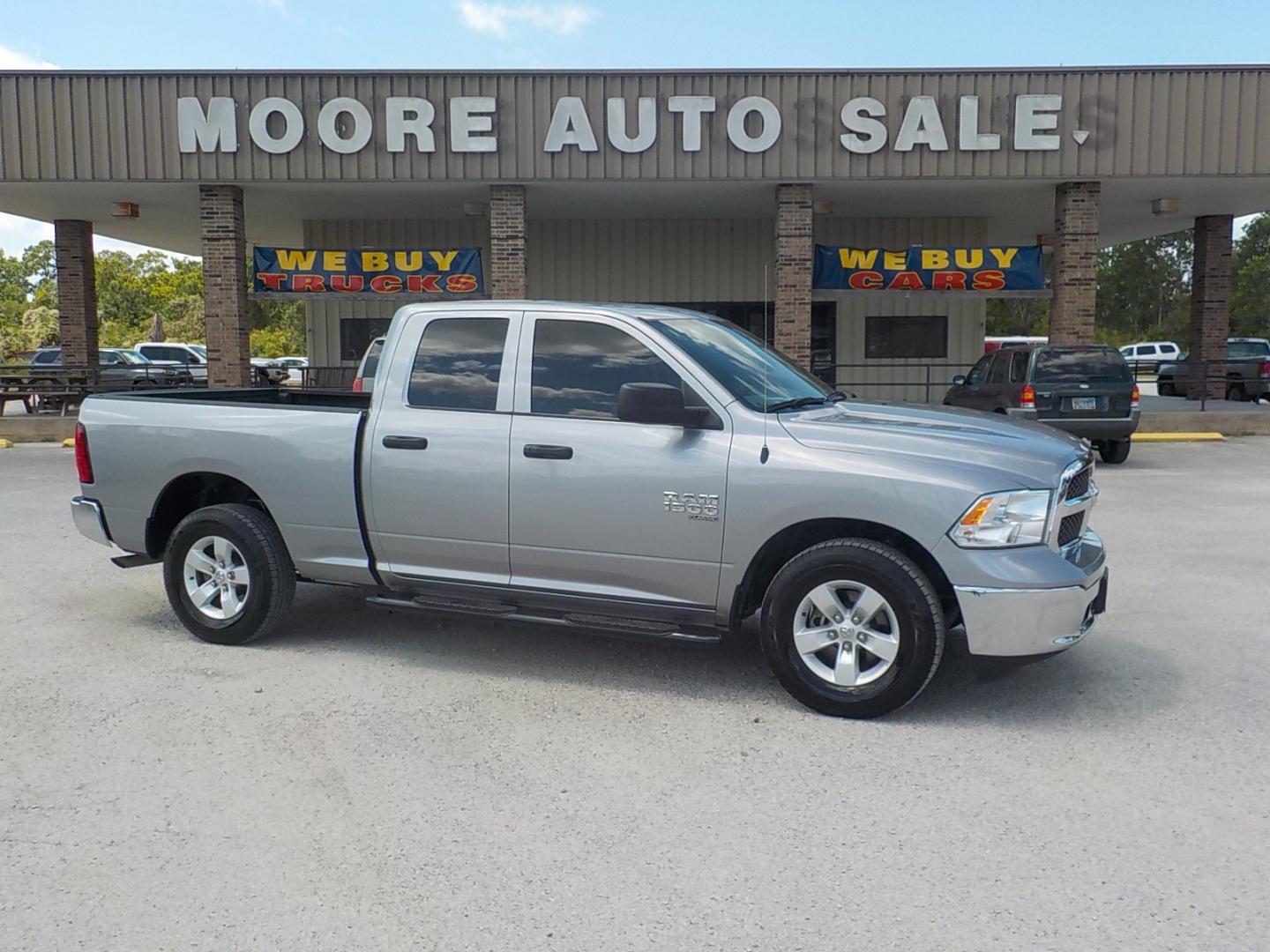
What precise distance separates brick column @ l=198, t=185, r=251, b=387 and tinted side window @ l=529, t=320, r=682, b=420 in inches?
547

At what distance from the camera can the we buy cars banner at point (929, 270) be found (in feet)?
61.3

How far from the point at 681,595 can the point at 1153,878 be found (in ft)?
7.66

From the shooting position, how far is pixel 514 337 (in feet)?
18.2

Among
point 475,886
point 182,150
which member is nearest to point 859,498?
point 475,886

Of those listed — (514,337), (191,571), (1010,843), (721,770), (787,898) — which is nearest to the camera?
(787,898)

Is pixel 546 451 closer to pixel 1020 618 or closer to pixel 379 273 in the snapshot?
pixel 1020 618

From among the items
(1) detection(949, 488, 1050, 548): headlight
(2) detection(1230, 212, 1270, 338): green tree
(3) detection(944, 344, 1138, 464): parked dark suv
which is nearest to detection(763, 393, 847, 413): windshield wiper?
(1) detection(949, 488, 1050, 548): headlight

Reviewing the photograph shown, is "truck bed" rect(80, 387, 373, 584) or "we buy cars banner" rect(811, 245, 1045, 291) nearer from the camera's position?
"truck bed" rect(80, 387, 373, 584)

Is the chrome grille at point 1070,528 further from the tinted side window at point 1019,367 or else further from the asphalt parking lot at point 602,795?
the tinted side window at point 1019,367

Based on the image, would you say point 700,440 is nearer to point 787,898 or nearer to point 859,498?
point 859,498

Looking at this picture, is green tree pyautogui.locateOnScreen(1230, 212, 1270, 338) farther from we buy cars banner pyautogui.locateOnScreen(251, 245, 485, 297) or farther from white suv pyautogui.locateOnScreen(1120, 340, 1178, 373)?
we buy cars banner pyautogui.locateOnScreen(251, 245, 485, 297)

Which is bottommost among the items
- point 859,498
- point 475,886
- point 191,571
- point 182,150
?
point 475,886

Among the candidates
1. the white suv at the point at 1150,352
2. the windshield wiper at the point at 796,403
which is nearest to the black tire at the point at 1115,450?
the windshield wiper at the point at 796,403

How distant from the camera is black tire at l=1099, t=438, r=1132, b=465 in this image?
579 inches
